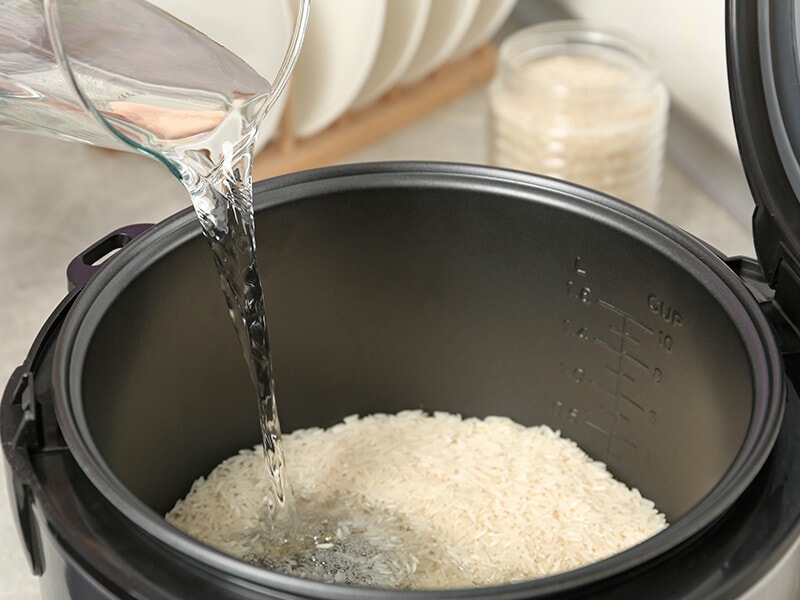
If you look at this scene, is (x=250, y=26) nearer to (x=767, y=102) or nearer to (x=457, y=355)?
(x=457, y=355)

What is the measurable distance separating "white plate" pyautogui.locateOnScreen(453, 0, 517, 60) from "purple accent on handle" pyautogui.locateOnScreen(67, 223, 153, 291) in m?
1.09

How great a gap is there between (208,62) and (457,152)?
1.01 m

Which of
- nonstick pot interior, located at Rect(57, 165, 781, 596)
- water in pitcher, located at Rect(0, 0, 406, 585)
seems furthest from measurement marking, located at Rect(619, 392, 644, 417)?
water in pitcher, located at Rect(0, 0, 406, 585)

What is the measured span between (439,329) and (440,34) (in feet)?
2.84

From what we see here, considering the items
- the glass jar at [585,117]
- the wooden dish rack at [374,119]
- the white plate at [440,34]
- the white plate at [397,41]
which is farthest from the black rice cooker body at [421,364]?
the white plate at [440,34]

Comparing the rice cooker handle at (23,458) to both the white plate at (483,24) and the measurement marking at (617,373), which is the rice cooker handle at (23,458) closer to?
the measurement marking at (617,373)

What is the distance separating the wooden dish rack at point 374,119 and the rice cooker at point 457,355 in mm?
633

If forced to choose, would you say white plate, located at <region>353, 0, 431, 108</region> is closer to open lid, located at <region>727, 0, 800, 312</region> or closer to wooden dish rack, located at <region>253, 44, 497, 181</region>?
wooden dish rack, located at <region>253, 44, 497, 181</region>

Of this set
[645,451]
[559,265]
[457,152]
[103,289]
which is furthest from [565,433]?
[457,152]

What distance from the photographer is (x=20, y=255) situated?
182 centimetres

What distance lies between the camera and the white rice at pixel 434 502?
1.15 meters

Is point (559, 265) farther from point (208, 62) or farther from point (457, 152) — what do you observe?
point (457, 152)

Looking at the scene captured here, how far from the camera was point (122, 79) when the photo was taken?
38.8 inches

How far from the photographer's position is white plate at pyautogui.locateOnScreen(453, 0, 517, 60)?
6.77ft
